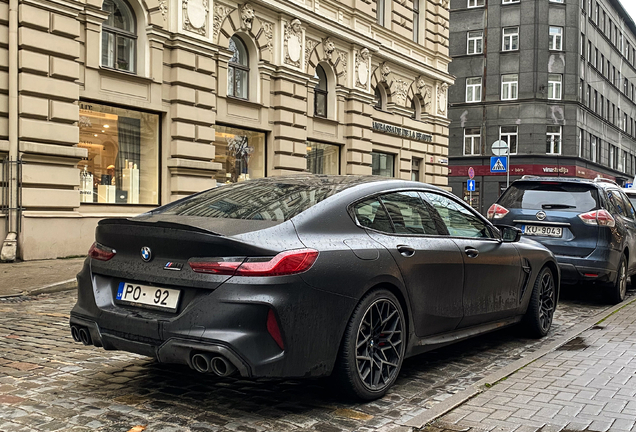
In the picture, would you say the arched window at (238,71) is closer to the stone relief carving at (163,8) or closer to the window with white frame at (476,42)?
the stone relief carving at (163,8)

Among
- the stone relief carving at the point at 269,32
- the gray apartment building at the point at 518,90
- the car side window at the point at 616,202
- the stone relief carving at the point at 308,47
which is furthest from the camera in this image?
the gray apartment building at the point at 518,90

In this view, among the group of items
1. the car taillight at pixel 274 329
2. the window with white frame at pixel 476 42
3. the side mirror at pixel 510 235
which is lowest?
the car taillight at pixel 274 329

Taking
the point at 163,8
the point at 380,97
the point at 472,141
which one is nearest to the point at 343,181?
the point at 163,8

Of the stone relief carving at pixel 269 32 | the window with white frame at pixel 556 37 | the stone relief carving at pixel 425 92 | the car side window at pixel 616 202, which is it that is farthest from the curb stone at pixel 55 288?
the window with white frame at pixel 556 37

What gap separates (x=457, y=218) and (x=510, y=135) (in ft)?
135

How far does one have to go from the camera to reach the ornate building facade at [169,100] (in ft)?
42.4

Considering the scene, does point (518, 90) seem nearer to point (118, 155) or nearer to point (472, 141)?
point (472, 141)

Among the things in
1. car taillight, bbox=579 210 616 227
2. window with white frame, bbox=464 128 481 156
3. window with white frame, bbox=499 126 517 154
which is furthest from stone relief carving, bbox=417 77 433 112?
car taillight, bbox=579 210 616 227

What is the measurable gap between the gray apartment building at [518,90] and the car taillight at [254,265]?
132 feet

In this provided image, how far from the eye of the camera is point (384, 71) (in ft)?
83.6

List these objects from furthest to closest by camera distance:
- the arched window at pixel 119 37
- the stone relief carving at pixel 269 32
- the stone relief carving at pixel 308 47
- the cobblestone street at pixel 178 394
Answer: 1. the stone relief carving at pixel 308 47
2. the stone relief carving at pixel 269 32
3. the arched window at pixel 119 37
4. the cobblestone street at pixel 178 394

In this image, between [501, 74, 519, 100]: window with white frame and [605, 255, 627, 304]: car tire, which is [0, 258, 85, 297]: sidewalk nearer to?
[605, 255, 627, 304]: car tire

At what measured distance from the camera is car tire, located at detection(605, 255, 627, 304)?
9.37m

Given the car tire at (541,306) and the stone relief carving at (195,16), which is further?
the stone relief carving at (195,16)
